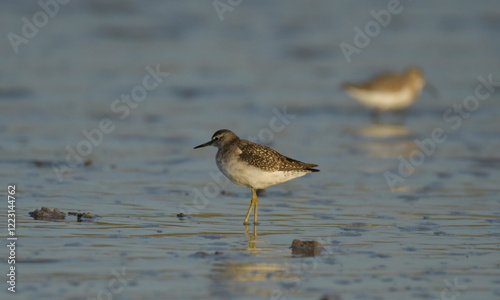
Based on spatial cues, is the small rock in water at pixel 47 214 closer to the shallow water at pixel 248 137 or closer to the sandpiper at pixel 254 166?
the shallow water at pixel 248 137

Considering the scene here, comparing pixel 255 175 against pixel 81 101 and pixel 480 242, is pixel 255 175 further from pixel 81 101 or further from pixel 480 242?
pixel 81 101

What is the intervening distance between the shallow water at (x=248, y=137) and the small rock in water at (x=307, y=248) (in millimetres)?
86

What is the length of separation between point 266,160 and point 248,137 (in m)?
3.86

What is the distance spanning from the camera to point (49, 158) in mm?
10797

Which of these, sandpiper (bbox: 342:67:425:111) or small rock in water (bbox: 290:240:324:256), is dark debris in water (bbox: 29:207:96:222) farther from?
sandpiper (bbox: 342:67:425:111)

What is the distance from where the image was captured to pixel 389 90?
15.4m

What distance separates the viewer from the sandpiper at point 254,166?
28.1ft

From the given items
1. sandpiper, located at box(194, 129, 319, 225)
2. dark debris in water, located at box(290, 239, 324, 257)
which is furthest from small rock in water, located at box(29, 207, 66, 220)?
A: dark debris in water, located at box(290, 239, 324, 257)

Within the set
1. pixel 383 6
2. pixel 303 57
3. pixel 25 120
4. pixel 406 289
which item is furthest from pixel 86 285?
pixel 383 6

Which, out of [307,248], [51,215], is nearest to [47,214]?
[51,215]

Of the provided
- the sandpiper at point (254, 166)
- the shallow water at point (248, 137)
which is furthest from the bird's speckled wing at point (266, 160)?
the shallow water at point (248, 137)

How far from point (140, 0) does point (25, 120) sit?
43.6ft

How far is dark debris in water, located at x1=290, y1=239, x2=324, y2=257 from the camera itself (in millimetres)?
6949

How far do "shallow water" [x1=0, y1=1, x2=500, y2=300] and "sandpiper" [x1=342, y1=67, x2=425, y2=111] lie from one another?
1.05 feet
